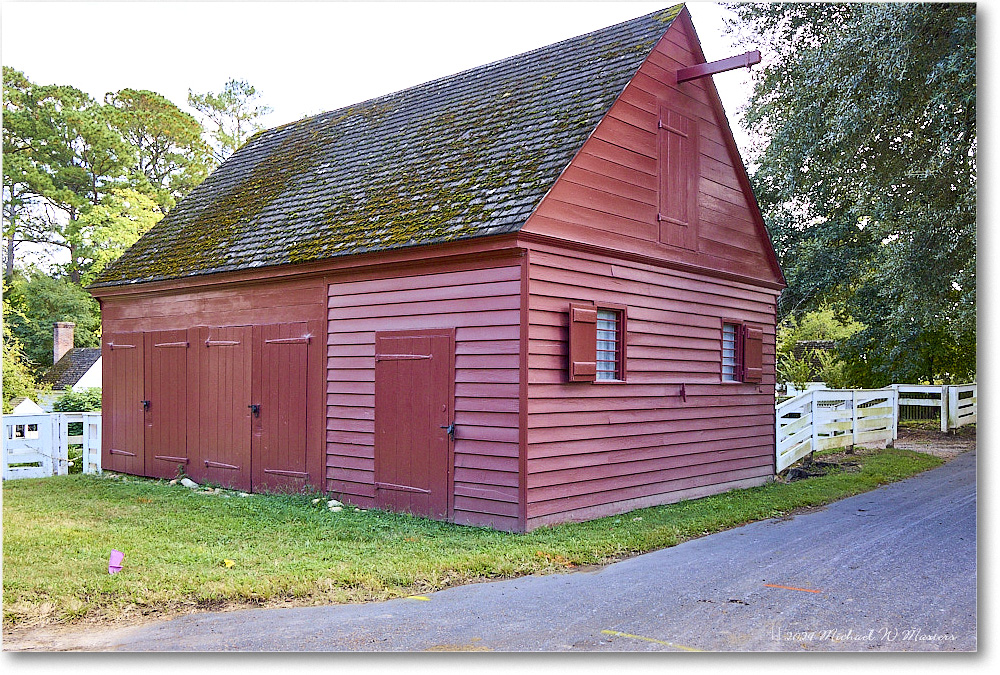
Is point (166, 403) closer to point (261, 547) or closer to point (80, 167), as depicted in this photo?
point (80, 167)

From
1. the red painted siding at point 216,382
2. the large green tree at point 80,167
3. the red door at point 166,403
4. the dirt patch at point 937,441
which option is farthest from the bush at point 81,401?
the dirt patch at point 937,441

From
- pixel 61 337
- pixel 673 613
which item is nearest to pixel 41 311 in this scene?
pixel 61 337

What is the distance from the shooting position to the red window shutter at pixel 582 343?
856 cm

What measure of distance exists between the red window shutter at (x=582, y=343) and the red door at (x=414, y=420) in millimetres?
1271

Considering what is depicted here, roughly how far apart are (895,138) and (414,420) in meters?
6.28

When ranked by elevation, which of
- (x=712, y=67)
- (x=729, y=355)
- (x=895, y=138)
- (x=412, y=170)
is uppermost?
(x=712, y=67)

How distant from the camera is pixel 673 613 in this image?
5691mm

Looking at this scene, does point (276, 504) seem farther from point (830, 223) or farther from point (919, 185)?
point (830, 223)

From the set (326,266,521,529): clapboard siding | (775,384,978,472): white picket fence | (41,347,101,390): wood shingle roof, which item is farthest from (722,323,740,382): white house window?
(41,347,101,390): wood shingle roof

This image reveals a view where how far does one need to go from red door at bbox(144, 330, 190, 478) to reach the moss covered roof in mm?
1020

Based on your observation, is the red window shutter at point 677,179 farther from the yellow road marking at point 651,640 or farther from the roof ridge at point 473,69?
the yellow road marking at point 651,640

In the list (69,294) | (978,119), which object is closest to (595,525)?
(978,119)

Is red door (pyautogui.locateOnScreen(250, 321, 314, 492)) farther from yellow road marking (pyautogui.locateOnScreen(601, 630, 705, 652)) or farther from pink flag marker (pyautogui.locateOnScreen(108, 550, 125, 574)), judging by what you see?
yellow road marking (pyautogui.locateOnScreen(601, 630, 705, 652))

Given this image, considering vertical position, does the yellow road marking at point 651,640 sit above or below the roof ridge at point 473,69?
below
